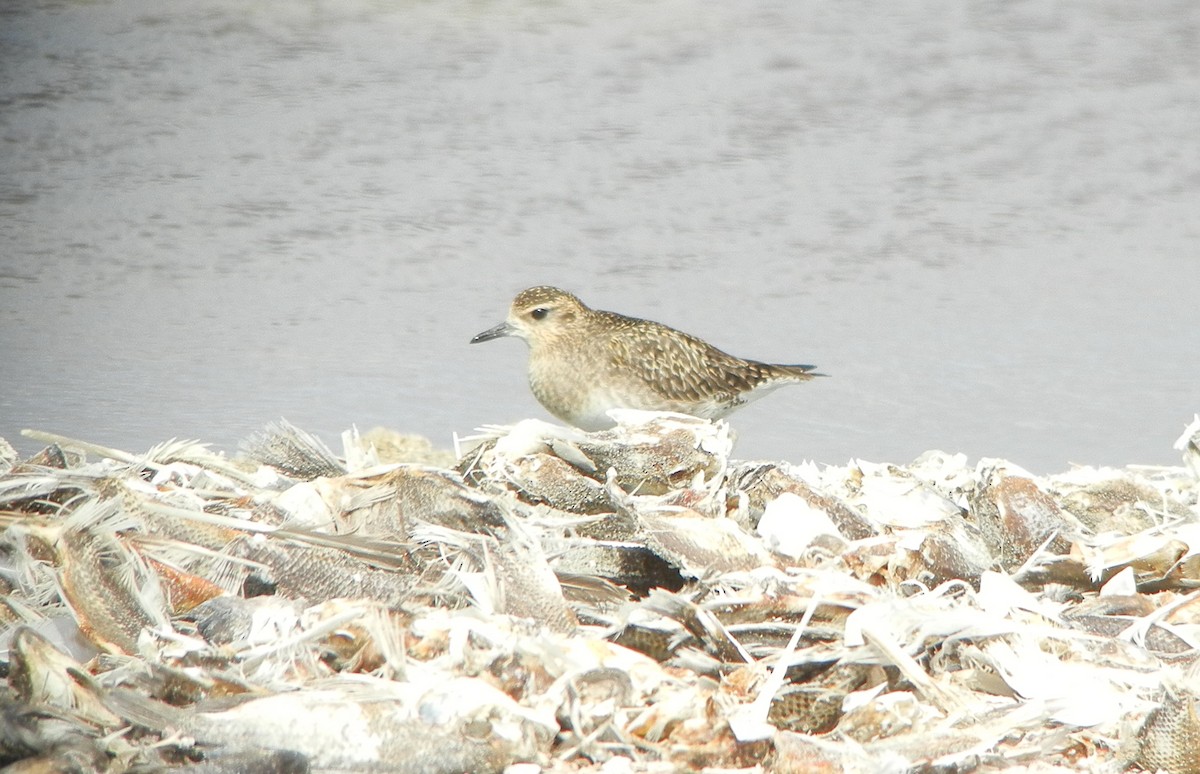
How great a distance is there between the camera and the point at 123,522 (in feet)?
4.38

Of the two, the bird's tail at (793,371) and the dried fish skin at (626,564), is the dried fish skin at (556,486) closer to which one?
the dried fish skin at (626,564)

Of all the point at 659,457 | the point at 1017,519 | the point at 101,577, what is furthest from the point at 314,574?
the point at 1017,519

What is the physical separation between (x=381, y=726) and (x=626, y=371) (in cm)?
234

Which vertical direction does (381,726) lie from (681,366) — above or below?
above

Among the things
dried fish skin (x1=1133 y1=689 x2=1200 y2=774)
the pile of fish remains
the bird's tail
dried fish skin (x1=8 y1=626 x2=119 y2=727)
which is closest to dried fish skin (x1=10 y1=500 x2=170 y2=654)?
the pile of fish remains

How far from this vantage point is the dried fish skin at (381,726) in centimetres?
99

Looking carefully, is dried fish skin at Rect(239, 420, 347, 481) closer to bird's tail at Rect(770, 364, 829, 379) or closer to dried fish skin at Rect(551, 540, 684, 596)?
dried fish skin at Rect(551, 540, 684, 596)

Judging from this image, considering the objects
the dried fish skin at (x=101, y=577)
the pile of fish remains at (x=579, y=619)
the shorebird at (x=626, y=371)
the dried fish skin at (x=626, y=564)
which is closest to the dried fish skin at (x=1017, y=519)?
the pile of fish remains at (x=579, y=619)

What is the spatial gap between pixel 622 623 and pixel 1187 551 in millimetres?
699

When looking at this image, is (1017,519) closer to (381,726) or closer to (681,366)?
(381,726)

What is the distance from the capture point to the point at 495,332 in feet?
10.8

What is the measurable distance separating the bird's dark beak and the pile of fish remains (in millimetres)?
1473

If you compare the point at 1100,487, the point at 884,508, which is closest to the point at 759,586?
the point at 884,508

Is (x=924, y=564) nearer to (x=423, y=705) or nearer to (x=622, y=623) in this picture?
(x=622, y=623)
